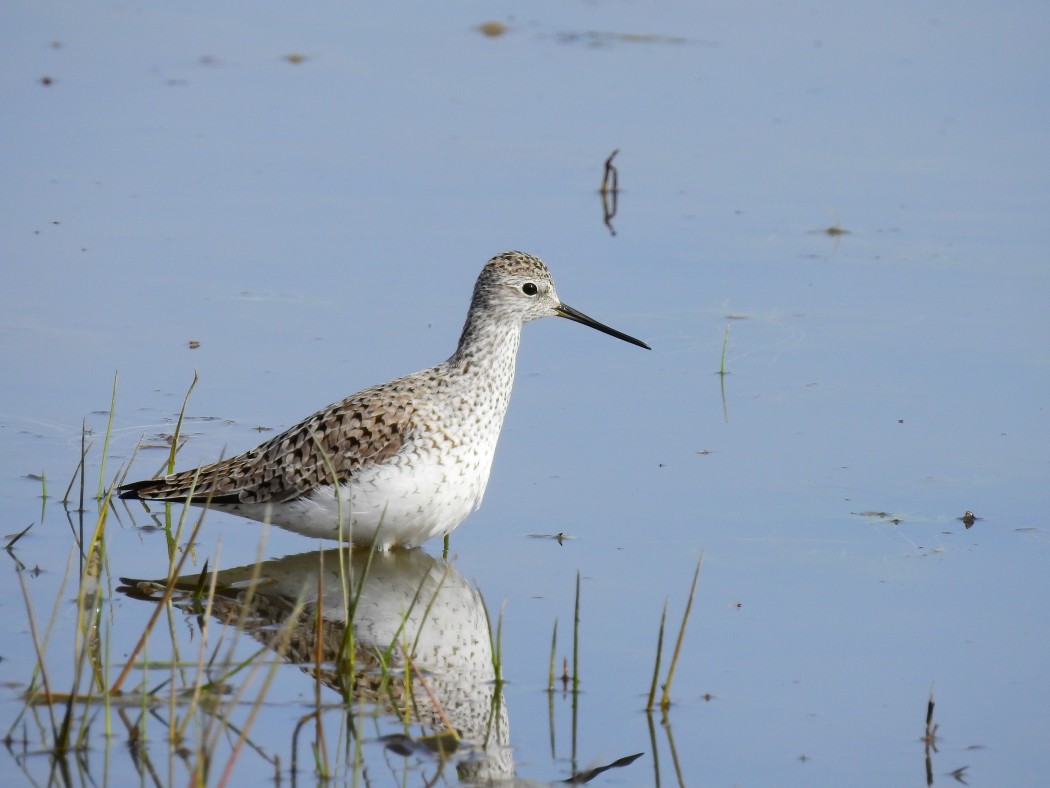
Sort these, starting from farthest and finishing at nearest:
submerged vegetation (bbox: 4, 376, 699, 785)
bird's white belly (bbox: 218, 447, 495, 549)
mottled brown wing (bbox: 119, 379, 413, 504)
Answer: mottled brown wing (bbox: 119, 379, 413, 504) → bird's white belly (bbox: 218, 447, 495, 549) → submerged vegetation (bbox: 4, 376, 699, 785)

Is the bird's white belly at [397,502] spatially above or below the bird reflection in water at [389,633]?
above

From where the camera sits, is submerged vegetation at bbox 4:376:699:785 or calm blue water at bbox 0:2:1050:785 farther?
calm blue water at bbox 0:2:1050:785

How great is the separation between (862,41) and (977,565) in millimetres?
9145

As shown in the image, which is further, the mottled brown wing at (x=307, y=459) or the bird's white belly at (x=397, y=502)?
the mottled brown wing at (x=307, y=459)

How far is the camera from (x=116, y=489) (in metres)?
7.51

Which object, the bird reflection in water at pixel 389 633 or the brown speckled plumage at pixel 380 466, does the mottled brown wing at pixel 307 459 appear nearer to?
the brown speckled plumage at pixel 380 466

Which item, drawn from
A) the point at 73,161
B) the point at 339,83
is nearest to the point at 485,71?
the point at 339,83

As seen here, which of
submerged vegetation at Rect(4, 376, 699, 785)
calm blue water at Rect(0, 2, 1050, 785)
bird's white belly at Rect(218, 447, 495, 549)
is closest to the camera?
submerged vegetation at Rect(4, 376, 699, 785)

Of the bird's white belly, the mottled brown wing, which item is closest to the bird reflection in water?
the bird's white belly

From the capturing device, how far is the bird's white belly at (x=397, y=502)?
7219mm

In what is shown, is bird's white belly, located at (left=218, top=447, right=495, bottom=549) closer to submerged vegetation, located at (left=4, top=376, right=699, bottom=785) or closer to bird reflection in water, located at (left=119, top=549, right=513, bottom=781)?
bird reflection in water, located at (left=119, top=549, right=513, bottom=781)

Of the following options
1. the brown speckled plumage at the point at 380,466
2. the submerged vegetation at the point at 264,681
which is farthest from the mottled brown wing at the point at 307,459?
the submerged vegetation at the point at 264,681

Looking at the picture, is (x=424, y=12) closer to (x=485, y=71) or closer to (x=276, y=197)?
(x=485, y=71)

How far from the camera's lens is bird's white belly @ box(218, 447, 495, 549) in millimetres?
7219
